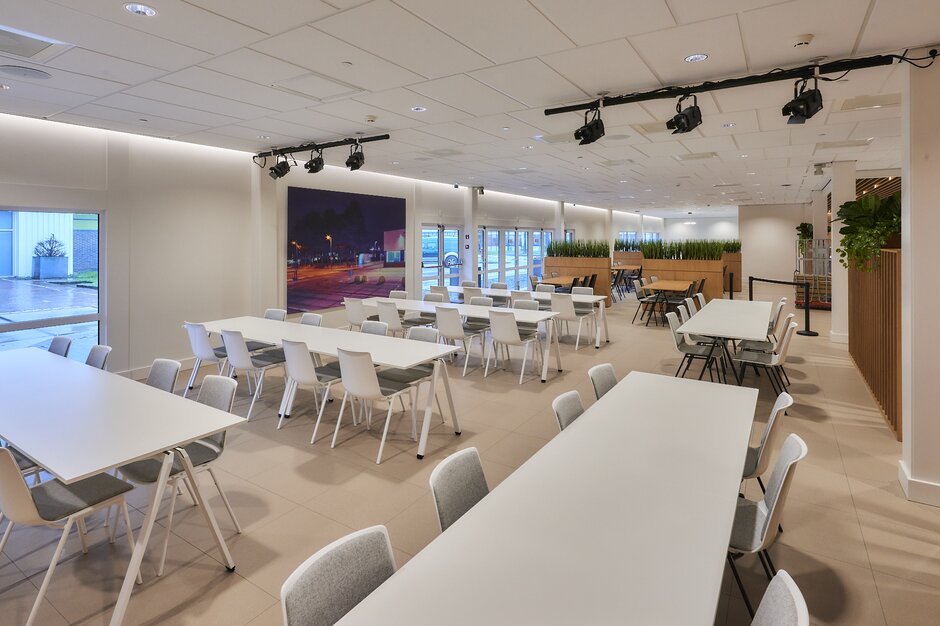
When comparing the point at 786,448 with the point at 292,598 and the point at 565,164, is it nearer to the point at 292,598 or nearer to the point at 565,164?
the point at 292,598

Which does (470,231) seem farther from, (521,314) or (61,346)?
(61,346)

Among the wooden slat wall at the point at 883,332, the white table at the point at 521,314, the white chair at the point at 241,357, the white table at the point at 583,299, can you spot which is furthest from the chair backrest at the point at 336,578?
the white table at the point at 583,299

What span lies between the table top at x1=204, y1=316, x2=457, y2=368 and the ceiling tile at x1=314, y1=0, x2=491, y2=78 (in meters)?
2.29

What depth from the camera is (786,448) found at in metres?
2.22

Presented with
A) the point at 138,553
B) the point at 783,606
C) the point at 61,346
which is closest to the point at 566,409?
the point at 783,606

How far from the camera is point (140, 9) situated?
2982 millimetres

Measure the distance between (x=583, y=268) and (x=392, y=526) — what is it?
1049 cm

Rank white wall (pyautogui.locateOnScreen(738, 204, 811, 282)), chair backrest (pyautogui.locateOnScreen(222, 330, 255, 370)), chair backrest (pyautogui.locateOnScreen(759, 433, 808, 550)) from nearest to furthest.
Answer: chair backrest (pyautogui.locateOnScreen(759, 433, 808, 550)) → chair backrest (pyautogui.locateOnScreen(222, 330, 255, 370)) → white wall (pyautogui.locateOnScreen(738, 204, 811, 282))

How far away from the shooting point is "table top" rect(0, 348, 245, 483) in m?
2.21

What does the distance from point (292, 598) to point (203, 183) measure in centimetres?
735

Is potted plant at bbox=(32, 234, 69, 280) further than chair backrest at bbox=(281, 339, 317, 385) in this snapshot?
Yes

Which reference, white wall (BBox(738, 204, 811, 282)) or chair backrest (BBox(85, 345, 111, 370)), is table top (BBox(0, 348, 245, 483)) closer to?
chair backrest (BBox(85, 345, 111, 370))

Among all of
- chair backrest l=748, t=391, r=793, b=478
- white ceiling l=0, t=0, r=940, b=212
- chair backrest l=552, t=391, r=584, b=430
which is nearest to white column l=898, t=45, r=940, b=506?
white ceiling l=0, t=0, r=940, b=212

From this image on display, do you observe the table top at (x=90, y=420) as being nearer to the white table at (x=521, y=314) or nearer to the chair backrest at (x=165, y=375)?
the chair backrest at (x=165, y=375)
